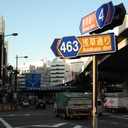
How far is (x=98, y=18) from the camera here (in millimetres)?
8922

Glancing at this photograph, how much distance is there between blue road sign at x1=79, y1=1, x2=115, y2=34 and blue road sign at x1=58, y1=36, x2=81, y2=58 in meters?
0.45

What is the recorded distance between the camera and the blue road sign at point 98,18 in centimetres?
843

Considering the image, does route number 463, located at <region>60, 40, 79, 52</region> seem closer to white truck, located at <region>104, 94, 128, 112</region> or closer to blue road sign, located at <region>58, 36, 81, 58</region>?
blue road sign, located at <region>58, 36, 81, 58</region>

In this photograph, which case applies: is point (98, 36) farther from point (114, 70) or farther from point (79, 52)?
point (114, 70)

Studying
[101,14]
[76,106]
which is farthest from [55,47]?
[76,106]

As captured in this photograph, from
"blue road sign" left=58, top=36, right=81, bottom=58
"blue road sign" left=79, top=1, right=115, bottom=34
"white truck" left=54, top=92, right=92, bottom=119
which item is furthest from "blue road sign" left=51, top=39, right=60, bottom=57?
"white truck" left=54, top=92, right=92, bottom=119

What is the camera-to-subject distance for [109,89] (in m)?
136

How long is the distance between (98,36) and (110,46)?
472mm

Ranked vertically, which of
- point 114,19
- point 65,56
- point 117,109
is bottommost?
point 117,109

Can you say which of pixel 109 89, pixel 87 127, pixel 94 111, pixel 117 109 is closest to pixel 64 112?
pixel 87 127

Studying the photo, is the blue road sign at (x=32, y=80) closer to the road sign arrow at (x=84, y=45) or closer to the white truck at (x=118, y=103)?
the white truck at (x=118, y=103)

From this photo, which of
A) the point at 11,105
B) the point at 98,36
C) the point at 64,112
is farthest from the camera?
the point at 11,105

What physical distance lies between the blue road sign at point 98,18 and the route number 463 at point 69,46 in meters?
0.50

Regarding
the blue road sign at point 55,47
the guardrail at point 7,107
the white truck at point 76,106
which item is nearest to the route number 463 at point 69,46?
the blue road sign at point 55,47
